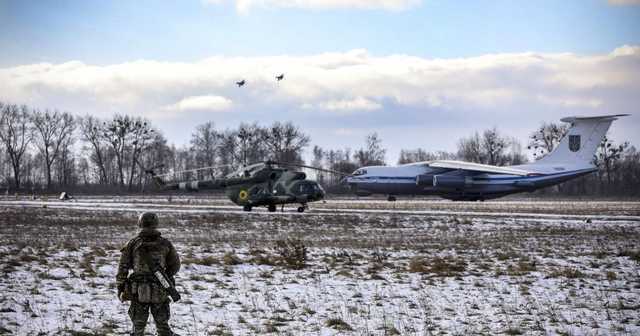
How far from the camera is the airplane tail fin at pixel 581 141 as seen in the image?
51.0m

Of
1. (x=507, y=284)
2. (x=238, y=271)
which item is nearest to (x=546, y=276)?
(x=507, y=284)

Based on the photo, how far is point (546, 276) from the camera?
15.6 meters

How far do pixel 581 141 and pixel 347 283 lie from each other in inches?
1643

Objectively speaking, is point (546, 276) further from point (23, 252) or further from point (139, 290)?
point (23, 252)

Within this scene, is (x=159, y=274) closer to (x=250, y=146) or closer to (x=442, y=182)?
(x=442, y=182)

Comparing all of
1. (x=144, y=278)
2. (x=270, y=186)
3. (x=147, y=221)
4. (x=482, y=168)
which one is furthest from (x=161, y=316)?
(x=482, y=168)

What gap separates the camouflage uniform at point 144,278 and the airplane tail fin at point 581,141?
157 ft

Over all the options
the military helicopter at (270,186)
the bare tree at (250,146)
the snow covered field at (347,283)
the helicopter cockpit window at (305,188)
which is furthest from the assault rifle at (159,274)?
the bare tree at (250,146)

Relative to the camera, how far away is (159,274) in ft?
27.2

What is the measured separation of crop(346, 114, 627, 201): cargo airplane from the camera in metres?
50.6

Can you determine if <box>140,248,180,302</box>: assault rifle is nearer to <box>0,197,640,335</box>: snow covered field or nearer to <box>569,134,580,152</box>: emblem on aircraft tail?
Answer: <box>0,197,640,335</box>: snow covered field

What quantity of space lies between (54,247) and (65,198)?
49456 millimetres

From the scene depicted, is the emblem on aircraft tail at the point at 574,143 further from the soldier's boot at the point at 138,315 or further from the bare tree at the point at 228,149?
the bare tree at the point at 228,149

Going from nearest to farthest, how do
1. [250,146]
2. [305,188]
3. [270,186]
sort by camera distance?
[305,188]
[270,186]
[250,146]
